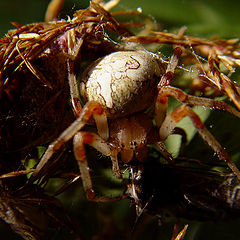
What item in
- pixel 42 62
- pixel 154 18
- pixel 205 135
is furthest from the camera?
pixel 154 18

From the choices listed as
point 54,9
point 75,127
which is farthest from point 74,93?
point 54,9

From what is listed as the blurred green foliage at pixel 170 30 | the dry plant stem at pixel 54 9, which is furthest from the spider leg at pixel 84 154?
the dry plant stem at pixel 54 9

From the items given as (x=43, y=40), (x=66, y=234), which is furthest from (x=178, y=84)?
(x=66, y=234)

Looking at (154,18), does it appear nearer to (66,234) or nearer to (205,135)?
(205,135)

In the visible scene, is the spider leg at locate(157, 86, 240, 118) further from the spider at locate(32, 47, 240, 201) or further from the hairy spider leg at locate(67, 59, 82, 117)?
the hairy spider leg at locate(67, 59, 82, 117)

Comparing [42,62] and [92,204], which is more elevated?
[42,62]

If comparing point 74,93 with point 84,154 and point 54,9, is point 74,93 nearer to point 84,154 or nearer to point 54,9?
point 84,154

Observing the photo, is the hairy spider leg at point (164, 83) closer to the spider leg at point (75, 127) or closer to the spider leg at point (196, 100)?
the spider leg at point (196, 100)
